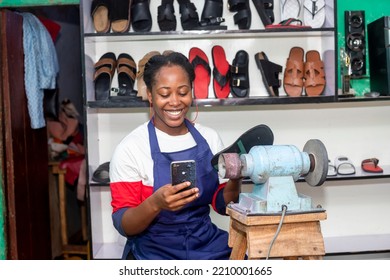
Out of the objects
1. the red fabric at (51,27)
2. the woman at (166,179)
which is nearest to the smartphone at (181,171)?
the woman at (166,179)

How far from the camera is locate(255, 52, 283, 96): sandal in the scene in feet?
10.4

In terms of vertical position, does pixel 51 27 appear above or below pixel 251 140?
above

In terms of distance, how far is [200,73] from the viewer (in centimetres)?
318

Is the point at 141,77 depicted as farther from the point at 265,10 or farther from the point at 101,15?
the point at 265,10

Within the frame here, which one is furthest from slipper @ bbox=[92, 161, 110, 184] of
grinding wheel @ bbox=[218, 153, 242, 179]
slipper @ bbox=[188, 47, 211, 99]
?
grinding wheel @ bbox=[218, 153, 242, 179]

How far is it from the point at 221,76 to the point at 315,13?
2.31 ft

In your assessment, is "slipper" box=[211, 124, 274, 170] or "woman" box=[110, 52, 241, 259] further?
"woman" box=[110, 52, 241, 259]

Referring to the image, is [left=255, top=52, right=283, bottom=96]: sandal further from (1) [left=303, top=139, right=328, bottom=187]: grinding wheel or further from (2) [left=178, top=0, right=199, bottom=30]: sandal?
(1) [left=303, top=139, right=328, bottom=187]: grinding wheel

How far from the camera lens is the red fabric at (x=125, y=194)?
1980 millimetres

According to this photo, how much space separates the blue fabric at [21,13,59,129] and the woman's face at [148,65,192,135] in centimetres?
149

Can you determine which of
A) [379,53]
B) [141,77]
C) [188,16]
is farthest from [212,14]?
[379,53]

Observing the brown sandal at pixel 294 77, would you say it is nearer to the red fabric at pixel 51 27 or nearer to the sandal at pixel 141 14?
the sandal at pixel 141 14
